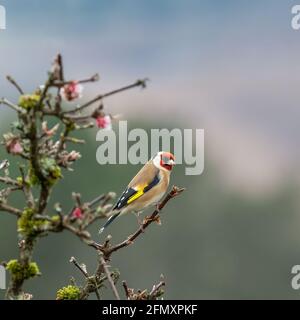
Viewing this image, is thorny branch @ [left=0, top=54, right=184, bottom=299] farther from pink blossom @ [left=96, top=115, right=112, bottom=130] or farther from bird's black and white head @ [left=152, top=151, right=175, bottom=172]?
bird's black and white head @ [left=152, top=151, right=175, bottom=172]

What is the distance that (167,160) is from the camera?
1047 centimetres

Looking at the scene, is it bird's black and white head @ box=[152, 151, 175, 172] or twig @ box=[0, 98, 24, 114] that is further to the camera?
bird's black and white head @ box=[152, 151, 175, 172]

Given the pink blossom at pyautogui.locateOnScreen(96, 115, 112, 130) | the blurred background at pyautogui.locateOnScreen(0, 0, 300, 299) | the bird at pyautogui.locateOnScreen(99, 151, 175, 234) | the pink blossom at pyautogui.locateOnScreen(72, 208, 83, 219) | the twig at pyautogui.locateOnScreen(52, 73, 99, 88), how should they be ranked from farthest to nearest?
1. the blurred background at pyautogui.locateOnScreen(0, 0, 300, 299)
2. the bird at pyautogui.locateOnScreen(99, 151, 175, 234)
3. the pink blossom at pyautogui.locateOnScreen(96, 115, 112, 130)
4. the twig at pyautogui.locateOnScreen(52, 73, 99, 88)
5. the pink blossom at pyautogui.locateOnScreen(72, 208, 83, 219)

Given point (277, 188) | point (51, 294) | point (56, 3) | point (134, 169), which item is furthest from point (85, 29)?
point (51, 294)

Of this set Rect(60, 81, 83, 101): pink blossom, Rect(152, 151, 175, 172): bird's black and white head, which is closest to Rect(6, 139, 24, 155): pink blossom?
Rect(60, 81, 83, 101): pink blossom

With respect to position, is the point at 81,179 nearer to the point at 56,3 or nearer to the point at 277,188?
the point at 277,188

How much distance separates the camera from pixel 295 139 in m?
98.8

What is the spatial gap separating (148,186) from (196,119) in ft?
282

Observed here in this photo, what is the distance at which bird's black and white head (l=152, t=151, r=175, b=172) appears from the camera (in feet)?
34.6

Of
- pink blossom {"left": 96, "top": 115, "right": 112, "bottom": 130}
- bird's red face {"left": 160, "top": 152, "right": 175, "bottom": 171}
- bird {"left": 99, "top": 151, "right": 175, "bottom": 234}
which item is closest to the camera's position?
pink blossom {"left": 96, "top": 115, "right": 112, "bottom": 130}

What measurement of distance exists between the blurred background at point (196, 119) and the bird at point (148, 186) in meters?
1.34

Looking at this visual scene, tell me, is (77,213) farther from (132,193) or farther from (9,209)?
(132,193)

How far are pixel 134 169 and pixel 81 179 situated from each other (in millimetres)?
4537

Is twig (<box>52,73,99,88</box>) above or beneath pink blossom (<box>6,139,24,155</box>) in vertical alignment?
above
